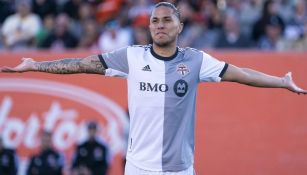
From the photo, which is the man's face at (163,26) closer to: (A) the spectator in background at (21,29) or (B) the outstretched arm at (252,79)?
(B) the outstretched arm at (252,79)

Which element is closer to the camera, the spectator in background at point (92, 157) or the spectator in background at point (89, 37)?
the spectator in background at point (92, 157)

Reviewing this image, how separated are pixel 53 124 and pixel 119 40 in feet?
6.14

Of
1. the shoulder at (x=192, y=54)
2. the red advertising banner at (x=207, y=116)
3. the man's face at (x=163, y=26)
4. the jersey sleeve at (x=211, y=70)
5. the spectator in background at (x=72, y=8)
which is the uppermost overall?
the spectator in background at (x=72, y=8)

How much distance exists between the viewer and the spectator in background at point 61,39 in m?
15.1

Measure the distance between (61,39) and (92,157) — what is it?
105 inches

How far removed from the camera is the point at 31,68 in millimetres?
7242

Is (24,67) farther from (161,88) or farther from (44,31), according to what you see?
(44,31)

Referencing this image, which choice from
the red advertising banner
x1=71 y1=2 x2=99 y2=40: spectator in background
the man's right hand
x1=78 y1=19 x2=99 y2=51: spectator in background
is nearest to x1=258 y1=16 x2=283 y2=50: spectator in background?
the red advertising banner

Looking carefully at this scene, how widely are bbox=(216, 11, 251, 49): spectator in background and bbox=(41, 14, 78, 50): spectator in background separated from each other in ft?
8.50

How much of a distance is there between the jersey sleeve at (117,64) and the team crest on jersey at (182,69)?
43 centimetres

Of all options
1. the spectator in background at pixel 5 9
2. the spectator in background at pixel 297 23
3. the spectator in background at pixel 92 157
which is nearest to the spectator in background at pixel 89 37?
the spectator in background at pixel 5 9

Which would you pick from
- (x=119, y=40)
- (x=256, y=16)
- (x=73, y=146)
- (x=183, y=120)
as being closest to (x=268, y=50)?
(x=256, y=16)

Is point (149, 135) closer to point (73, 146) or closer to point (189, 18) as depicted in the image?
point (73, 146)

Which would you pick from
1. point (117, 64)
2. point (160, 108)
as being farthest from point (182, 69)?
point (117, 64)
